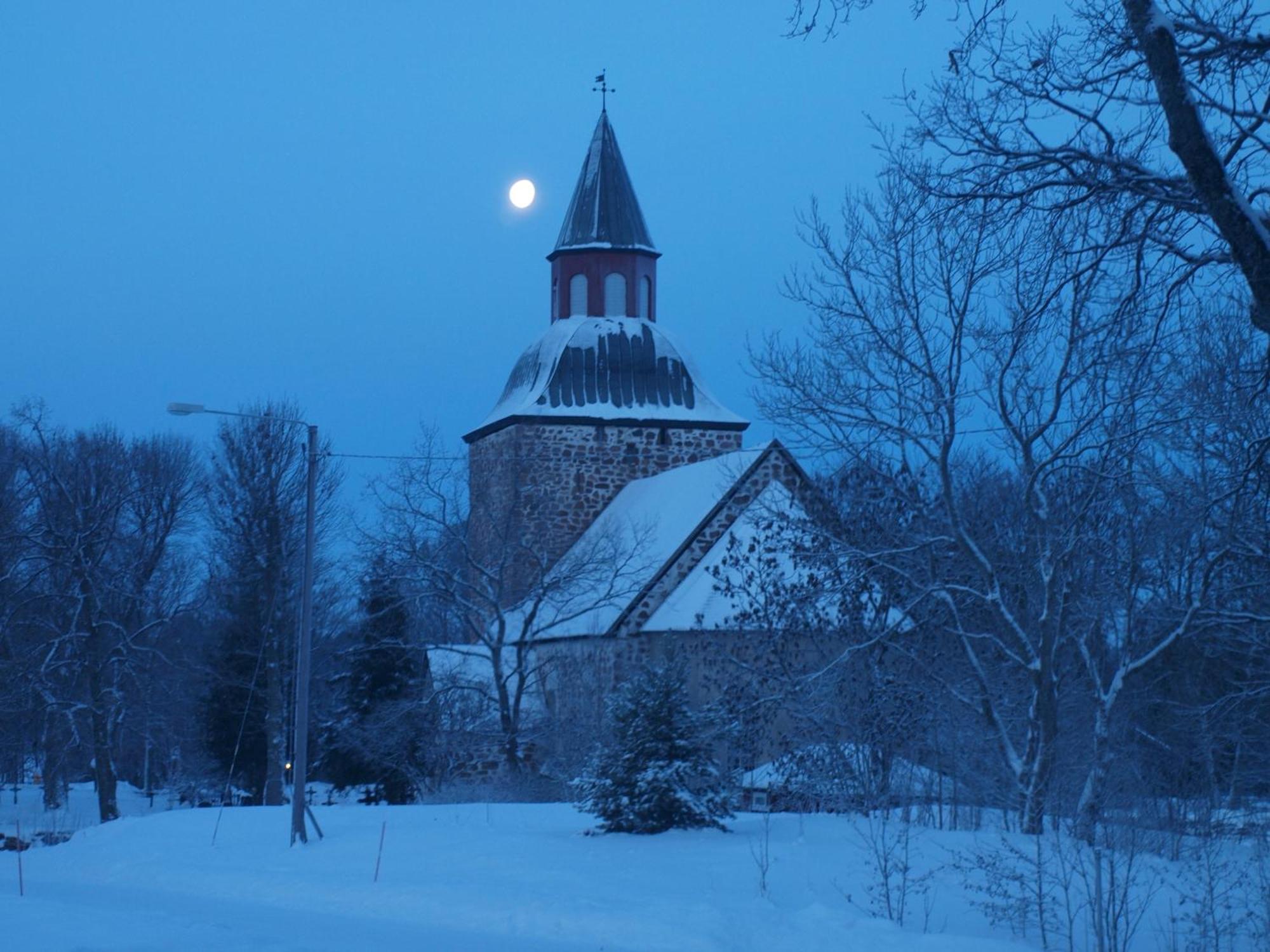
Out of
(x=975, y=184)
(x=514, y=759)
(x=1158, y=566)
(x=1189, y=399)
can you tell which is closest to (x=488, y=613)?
(x=514, y=759)

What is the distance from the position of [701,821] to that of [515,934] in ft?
18.6

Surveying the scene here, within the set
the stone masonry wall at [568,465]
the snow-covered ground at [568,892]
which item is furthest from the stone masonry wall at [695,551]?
the snow-covered ground at [568,892]

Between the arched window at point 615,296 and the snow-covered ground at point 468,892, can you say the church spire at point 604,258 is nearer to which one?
the arched window at point 615,296

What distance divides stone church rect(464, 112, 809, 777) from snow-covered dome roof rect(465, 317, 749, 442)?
40 millimetres

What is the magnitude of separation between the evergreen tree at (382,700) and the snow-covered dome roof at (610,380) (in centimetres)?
585

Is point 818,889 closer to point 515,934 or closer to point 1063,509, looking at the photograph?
point 515,934

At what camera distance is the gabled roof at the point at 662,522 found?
29969mm

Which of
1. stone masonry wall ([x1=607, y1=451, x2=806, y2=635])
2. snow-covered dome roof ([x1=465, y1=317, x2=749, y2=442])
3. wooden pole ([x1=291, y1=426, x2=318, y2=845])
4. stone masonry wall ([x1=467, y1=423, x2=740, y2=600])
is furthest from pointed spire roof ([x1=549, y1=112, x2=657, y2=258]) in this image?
wooden pole ([x1=291, y1=426, x2=318, y2=845])

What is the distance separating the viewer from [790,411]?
17.4m

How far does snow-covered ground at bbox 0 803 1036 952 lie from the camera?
12016mm

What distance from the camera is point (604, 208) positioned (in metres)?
39.9

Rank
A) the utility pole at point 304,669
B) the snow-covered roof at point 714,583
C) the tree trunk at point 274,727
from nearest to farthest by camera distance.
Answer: the utility pole at point 304,669 → the snow-covered roof at point 714,583 → the tree trunk at point 274,727

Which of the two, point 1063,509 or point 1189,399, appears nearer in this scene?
point 1189,399

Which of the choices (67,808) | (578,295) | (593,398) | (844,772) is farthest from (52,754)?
(844,772)
